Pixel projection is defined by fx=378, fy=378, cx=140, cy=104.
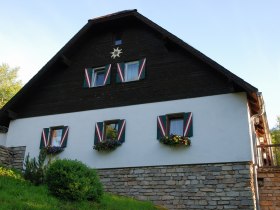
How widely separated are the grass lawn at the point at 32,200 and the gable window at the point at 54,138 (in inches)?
181

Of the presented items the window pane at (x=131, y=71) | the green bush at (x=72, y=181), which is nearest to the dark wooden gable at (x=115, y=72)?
the window pane at (x=131, y=71)

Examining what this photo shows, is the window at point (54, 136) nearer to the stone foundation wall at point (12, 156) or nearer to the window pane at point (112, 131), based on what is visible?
the stone foundation wall at point (12, 156)

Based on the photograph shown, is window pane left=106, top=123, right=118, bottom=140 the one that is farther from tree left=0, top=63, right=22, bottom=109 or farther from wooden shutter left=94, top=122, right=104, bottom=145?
tree left=0, top=63, right=22, bottom=109

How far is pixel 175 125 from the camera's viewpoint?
13891 millimetres

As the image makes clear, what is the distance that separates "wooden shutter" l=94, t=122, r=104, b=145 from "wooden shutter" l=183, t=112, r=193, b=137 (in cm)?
345

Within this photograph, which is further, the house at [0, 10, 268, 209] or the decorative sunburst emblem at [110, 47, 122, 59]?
the decorative sunburst emblem at [110, 47, 122, 59]

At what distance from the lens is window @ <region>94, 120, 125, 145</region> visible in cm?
1451

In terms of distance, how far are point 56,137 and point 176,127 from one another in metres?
5.40

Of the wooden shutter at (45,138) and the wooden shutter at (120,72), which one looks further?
the wooden shutter at (45,138)

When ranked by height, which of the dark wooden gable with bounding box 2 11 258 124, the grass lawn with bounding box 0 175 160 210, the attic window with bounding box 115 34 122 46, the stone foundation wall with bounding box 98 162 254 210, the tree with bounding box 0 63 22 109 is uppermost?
the tree with bounding box 0 63 22 109

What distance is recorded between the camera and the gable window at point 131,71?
50.0ft

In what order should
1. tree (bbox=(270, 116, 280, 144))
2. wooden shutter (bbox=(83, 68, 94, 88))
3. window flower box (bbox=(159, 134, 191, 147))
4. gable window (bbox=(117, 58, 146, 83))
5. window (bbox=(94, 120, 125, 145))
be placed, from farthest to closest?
tree (bbox=(270, 116, 280, 144)), wooden shutter (bbox=(83, 68, 94, 88)), gable window (bbox=(117, 58, 146, 83)), window (bbox=(94, 120, 125, 145)), window flower box (bbox=(159, 134, 191, 147))

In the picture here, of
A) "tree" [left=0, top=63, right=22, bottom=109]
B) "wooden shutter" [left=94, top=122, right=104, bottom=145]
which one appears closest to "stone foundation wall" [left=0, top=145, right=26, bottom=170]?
"wooden shutter" [left=94, top=122, right=104, bottom=145]

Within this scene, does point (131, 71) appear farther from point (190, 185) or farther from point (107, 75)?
point (190, 185)
